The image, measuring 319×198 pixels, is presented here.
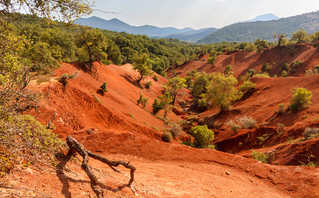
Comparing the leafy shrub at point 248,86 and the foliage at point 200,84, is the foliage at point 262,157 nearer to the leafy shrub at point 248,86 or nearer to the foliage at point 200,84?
the leafy shrub at point 248,86

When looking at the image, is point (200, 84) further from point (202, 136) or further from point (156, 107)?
point (202, 136)

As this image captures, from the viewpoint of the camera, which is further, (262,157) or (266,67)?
(266,67)

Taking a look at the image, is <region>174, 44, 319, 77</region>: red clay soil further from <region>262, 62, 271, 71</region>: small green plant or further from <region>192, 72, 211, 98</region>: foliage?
<region>192, 72, 211, 98</region>: foliage

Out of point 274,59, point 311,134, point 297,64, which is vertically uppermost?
point 274,59

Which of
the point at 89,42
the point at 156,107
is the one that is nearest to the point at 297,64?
the point at 156,107

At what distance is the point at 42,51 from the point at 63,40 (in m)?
26.8

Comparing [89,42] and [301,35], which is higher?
[301,35]

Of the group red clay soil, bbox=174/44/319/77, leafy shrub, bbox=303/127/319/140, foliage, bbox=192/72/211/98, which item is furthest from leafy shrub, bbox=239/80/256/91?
red clay soil, bbox=174/44/319/77

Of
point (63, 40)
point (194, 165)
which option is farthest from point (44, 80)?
point (63, 40)

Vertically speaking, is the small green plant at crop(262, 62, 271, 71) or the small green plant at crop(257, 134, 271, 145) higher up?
the small green plant at crop(262, 62, 271, 71)

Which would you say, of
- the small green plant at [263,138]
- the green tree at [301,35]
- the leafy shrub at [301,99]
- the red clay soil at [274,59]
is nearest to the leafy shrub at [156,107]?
the small green plant at [263,138]

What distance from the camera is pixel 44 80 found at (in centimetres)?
1476

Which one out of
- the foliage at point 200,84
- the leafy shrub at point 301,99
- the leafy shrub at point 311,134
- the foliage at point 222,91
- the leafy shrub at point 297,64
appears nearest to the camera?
the leafy shrub at point 311,134

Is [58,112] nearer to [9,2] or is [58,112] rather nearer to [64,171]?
[64,171]
